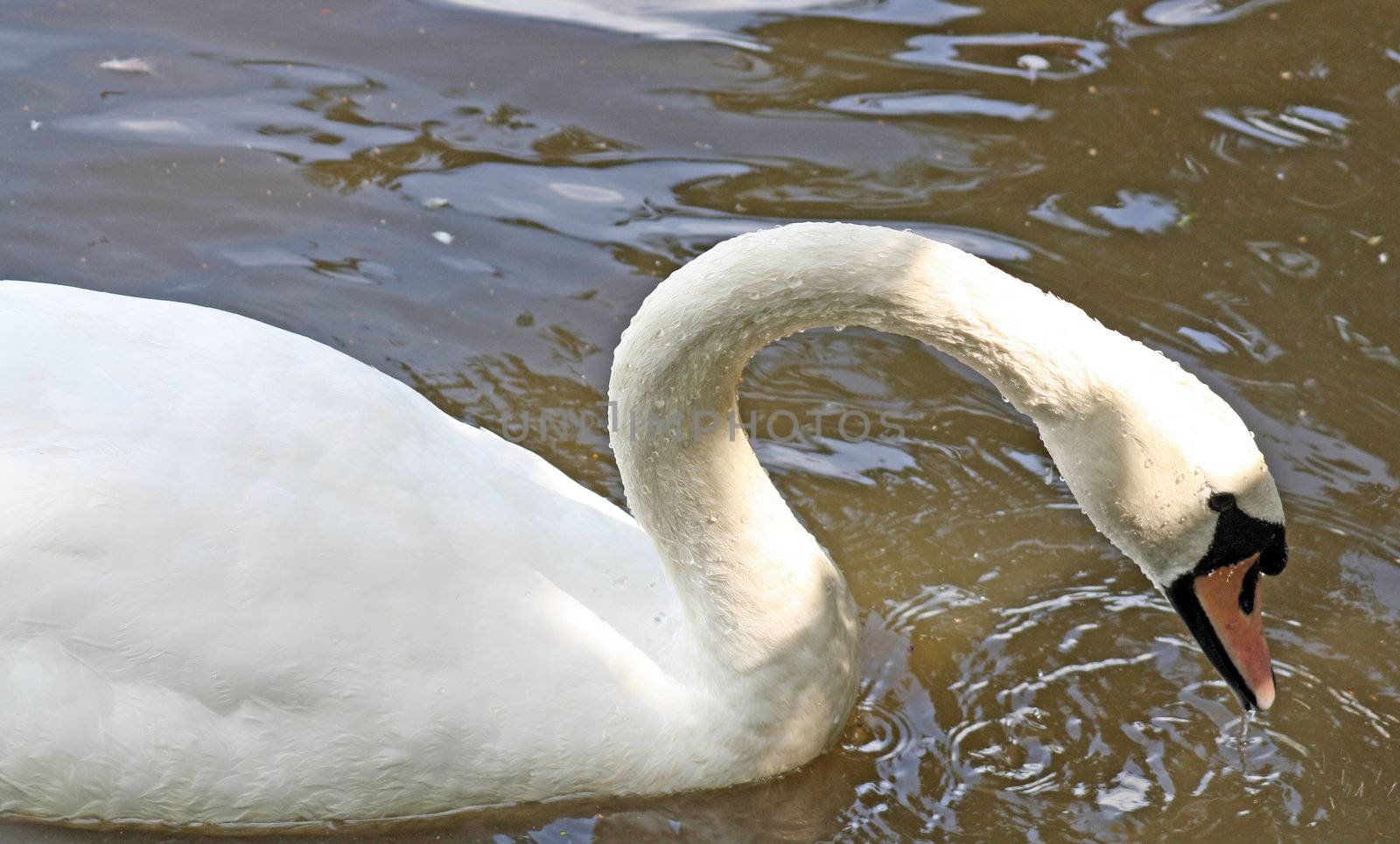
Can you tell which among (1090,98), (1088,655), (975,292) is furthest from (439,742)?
(1090,98)

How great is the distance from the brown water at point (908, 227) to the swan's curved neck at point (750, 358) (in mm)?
595

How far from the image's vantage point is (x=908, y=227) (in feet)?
22.1

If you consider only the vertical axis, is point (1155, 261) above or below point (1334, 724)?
above

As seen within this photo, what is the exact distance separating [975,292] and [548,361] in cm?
285

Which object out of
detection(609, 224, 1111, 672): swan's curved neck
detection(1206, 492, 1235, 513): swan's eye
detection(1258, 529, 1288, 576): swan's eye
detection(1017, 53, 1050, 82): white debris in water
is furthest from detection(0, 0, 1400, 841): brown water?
detection(1206, 492, 1235, 513): swan's eye

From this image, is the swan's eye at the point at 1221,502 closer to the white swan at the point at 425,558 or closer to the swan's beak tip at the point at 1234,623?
the white swan at the point at 425,558

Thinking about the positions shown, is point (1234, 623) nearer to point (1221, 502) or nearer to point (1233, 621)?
point (1233, 621)

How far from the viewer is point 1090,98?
7.69m

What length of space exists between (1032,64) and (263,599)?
533 centimetres

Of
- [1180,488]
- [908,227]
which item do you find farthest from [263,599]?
[908,227]

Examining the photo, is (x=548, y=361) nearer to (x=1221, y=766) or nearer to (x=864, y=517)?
(x=864, y=517)

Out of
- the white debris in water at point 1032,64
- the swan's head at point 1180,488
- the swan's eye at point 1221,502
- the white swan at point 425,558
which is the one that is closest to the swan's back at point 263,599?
the white swan at point 425,558

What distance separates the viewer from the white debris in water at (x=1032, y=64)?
7.86 m

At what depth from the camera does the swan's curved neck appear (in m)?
3.50
